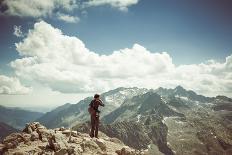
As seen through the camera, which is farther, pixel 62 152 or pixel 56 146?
pixel 56 146

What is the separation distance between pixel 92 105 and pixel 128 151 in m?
6.66

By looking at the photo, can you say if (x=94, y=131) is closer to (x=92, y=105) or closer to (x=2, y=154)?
(x=92, y=105)

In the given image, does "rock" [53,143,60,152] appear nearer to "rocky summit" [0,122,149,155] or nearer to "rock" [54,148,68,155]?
"rocky summit" [0,122,149,155]

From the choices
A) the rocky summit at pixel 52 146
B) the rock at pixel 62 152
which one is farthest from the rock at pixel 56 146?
the rock at pixel 62 152

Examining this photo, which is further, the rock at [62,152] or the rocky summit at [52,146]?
the rocky summit at [52,146]

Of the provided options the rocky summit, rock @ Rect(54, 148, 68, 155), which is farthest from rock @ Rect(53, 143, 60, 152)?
rock @ Rect(54, 148, 68, 155)

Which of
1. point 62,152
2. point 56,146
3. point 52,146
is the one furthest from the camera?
point 52,146

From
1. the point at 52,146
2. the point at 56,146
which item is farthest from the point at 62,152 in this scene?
the point at 52,146

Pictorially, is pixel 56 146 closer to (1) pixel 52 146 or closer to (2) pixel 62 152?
(1) pixel 52 146

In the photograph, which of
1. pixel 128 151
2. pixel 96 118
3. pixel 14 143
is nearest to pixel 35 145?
pixel 14 143

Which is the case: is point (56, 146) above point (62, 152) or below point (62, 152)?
above

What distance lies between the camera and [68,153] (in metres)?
22.2

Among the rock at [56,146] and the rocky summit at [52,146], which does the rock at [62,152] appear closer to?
the rocky summit at [52,146]

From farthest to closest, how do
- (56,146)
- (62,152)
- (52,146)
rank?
1. (52,146)
2. (56,146)
3. (62,152)
